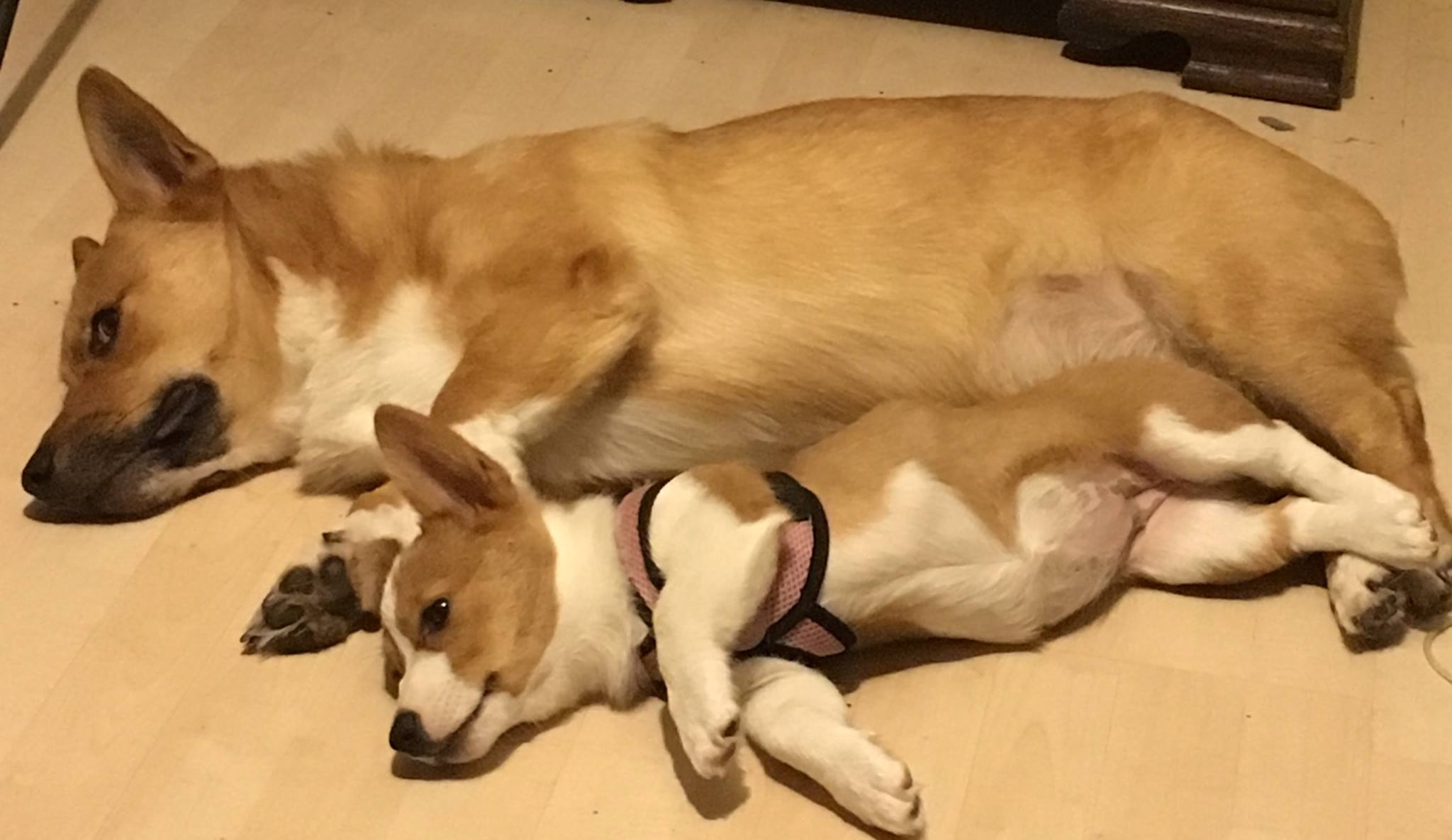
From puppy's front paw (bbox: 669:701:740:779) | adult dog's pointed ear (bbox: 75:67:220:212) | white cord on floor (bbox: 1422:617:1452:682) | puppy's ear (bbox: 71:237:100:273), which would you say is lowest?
white cord on floor (bbox: 1422:617:1452:682)

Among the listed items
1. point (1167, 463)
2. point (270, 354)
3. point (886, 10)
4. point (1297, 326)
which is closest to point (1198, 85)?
point (886, 10)

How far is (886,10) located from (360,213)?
1447 mm

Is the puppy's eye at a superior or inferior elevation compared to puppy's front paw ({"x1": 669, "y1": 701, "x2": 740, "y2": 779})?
superior

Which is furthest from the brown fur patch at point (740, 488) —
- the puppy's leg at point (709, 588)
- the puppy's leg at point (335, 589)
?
the puppy's leg at point (335, 589)

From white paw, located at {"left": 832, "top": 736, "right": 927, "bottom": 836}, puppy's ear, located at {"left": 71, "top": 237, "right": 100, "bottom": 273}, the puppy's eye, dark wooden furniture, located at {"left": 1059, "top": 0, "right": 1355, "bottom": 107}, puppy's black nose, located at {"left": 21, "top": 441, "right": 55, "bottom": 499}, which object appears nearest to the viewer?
white paw, located at {"left": 832, "top": 736, "right": 927, "bottom": 836}

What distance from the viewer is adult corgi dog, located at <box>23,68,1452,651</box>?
6.55ft

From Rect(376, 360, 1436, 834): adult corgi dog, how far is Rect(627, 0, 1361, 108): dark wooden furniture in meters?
1.09

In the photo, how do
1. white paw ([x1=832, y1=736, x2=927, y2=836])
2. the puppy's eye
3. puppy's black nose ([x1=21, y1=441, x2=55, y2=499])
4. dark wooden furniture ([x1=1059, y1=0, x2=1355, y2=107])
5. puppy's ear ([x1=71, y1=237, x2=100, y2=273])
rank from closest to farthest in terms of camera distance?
1. white paw ([x1=832, y1=736, x2=927, y2=836])
2. the puppy's eye
3. puppy's black nose ([x1=21, y1=441, x2=55, y2=499])
4. puppy's ear ([x1=71, y1=237, x2=100, y2=273])
5. dark wooden furniture ([x1=1059, y1=0, x2=1355, y2=107])

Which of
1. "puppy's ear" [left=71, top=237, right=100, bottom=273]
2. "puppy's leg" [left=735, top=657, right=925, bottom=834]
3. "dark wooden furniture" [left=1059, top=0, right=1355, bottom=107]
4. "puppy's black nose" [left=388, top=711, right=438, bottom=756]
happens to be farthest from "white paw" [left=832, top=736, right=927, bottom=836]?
"dark wooden furniture" [left=1059, top=0, right=1355, bottom=107]

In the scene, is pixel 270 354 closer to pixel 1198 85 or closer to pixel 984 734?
pixel 984 734

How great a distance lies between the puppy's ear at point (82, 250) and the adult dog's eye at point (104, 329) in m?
0.13

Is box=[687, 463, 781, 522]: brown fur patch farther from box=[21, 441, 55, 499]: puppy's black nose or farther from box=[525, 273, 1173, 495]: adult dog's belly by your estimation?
box=[21, 441, 55, 499]: puppy's black nose

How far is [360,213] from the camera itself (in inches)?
82.0

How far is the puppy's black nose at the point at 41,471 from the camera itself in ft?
6.77
